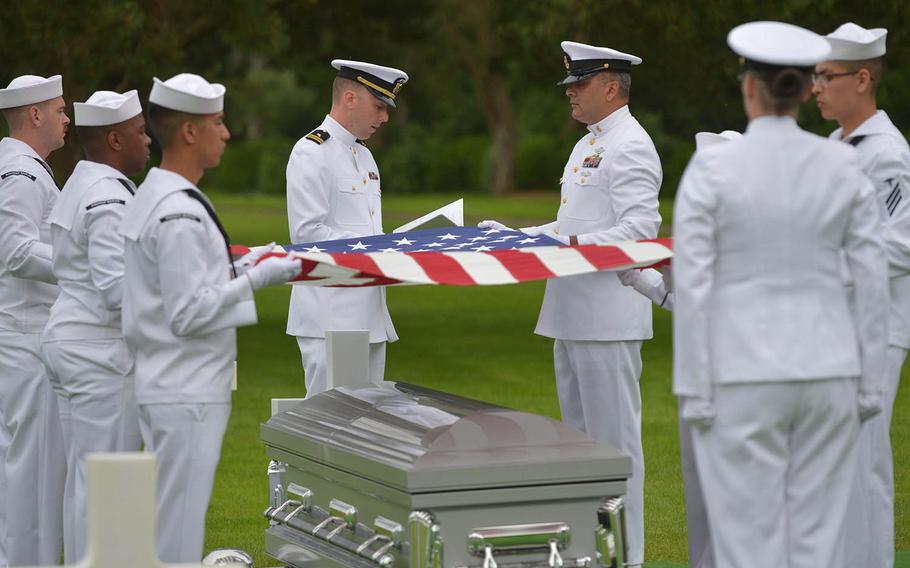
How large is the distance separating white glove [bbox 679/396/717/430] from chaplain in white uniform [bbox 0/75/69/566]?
3.35 metres

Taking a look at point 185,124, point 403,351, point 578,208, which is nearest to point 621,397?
point 578,208

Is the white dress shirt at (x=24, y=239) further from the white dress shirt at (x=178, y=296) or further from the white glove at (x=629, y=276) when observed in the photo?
the white glove at (x=629, y=276)

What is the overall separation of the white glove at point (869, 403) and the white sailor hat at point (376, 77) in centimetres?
348

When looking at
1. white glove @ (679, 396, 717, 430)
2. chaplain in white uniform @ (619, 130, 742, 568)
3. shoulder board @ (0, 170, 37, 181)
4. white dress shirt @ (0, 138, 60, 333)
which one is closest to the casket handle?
white glove @ (679, 396, 717, 430)

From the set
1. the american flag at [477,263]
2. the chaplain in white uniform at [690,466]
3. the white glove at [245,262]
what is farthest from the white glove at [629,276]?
the white glove at [245,262]

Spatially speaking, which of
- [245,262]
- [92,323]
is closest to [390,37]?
[92,323]

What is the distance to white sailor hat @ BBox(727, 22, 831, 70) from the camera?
4.86m

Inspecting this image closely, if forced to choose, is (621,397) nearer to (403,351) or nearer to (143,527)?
(143,527)

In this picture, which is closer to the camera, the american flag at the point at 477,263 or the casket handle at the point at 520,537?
the casket handle at the point at 520,537

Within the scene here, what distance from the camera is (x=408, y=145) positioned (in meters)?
64.8

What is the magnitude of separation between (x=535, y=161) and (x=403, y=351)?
43.1 metres

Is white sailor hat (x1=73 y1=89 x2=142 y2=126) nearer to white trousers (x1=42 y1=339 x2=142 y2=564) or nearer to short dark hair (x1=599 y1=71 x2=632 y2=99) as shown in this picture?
white trousers (x1=42 y1=339 x2=142 y2=564)

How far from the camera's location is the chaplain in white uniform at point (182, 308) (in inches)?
204

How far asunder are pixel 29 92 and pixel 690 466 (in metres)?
3.60
